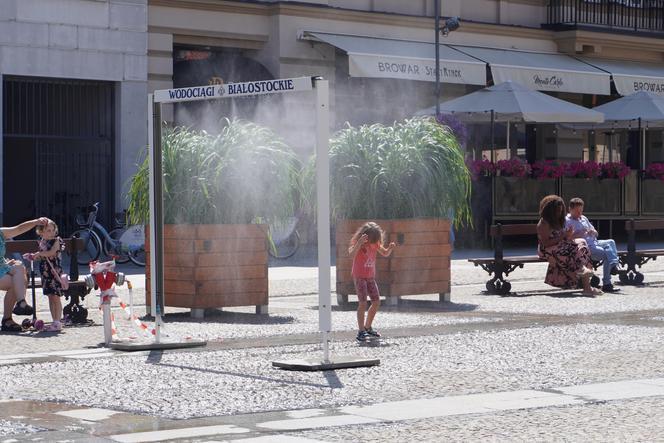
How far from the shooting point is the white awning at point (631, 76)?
36.0 meters

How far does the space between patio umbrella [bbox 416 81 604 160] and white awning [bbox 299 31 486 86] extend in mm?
1240

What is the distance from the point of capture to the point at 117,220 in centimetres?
2639

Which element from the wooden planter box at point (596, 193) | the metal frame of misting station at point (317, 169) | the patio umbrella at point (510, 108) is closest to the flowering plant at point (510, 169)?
the patio umbrella at point (510, 108)

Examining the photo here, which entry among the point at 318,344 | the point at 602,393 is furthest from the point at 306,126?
the point at 602,393

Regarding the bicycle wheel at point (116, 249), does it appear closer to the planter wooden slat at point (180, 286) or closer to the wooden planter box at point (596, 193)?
the planter wooden slat at point (180, 286)

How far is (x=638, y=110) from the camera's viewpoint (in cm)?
3194

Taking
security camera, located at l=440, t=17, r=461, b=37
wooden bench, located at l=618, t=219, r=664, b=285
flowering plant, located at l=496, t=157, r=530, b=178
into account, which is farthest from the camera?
security camera, located at l=440, t=17, r=461, b=37

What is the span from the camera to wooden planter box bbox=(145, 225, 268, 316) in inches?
595

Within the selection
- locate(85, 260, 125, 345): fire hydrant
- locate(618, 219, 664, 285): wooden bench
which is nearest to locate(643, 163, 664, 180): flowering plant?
locate(618, 219, 664, 285): wooden bench

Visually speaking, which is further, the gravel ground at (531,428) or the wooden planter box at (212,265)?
the wooden planter box at (212,265)

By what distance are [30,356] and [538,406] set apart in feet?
15.0

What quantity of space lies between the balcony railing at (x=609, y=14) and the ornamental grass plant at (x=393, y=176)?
65.4ft

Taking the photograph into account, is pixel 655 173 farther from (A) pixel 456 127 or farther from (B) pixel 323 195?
(B) pixel 323 195

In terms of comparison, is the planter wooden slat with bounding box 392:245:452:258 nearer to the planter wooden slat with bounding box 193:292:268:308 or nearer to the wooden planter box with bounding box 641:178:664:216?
the planter wooden slat with bounding box 193:292:268:308
